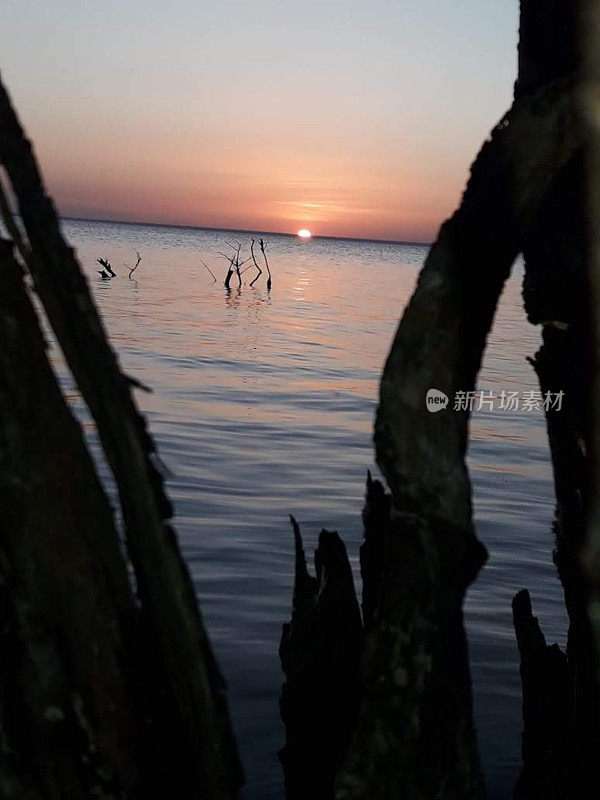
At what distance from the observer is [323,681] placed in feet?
10.1

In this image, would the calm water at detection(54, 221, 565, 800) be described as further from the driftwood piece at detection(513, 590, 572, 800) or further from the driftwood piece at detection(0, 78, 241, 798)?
the driftwood piece at detection(0, 78, 241, 798)

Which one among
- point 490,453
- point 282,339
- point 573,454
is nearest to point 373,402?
point 490,453

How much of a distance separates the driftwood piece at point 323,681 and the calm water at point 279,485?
4.45 ft

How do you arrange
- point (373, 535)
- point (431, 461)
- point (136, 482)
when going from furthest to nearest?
point (373, 535) → point (431, 461) → point (136, 482)

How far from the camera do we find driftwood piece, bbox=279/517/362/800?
119 inches

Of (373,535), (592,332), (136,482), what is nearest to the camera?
(136,482)

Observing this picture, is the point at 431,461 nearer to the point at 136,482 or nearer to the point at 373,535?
the point at 373,535

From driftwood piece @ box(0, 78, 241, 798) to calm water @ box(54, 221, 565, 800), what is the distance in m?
2.28

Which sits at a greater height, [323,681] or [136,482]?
[136,482]

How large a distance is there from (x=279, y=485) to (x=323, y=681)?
711cm

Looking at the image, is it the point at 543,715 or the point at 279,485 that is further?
the point at 279,485

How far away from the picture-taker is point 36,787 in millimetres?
2176

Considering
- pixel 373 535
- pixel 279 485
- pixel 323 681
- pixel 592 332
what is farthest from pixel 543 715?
pixel 279 485

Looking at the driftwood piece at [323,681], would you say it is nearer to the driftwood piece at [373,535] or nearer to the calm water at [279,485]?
the driftwood piece at [373,535]
